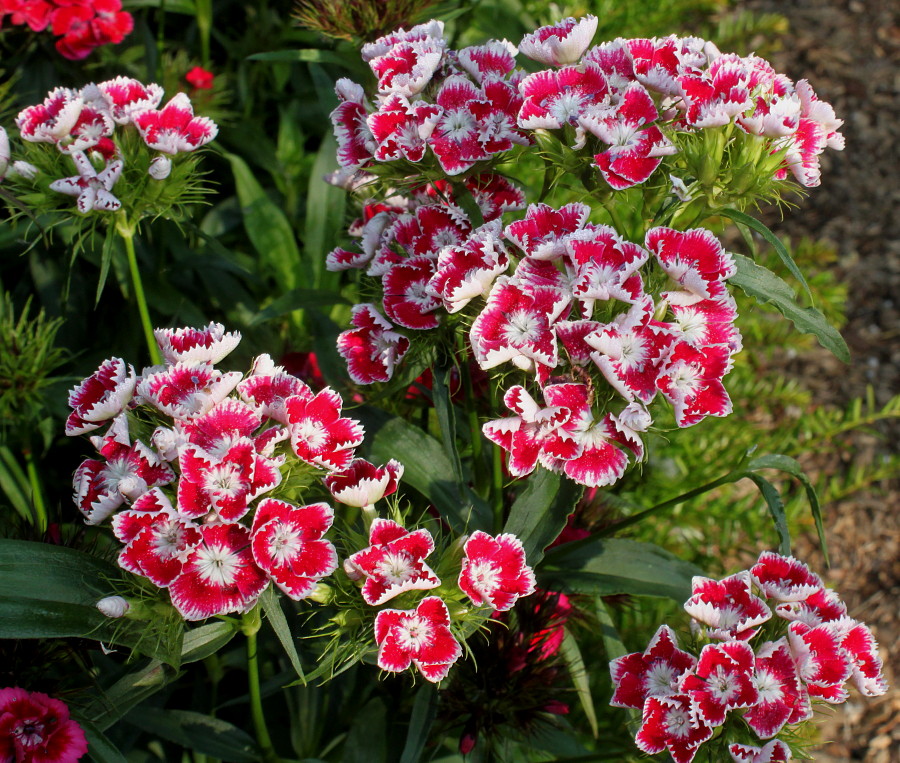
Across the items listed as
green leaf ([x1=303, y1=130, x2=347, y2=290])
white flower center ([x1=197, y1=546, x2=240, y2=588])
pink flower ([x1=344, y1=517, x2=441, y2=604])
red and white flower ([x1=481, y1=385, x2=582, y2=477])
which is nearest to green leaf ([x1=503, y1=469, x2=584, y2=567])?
red and white flower ([x1=481, y1=385, x2=582, y2=477])

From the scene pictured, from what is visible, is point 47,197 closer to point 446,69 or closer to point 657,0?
point 446,69

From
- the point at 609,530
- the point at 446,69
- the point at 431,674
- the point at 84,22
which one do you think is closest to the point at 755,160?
the point at 446,69

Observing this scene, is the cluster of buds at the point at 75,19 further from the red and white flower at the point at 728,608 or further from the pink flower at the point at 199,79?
the red and white flower at the point at 728,608

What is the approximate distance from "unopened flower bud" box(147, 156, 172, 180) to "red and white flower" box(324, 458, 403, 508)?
69 centimetres

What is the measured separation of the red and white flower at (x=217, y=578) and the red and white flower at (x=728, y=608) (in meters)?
0.63

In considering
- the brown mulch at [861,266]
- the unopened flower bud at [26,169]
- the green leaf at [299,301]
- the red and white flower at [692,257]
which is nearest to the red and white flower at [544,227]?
the red and white flower at [692,257]

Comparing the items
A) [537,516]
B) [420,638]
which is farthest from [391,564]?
[537,516]

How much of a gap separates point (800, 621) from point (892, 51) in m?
4.15

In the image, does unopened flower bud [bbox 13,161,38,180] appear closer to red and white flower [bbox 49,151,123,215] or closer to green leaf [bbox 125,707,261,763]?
red and white flower [bbox 49,151,123,215]

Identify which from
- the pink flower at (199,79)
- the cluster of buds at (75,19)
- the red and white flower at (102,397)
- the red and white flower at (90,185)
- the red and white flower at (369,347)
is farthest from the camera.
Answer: the pink flower at (199,79)

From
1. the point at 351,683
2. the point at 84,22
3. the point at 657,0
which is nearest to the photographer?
the point at 351,683

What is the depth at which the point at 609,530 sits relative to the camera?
168cm

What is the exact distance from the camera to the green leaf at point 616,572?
5.74 feet

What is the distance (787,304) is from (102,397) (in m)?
1.07
